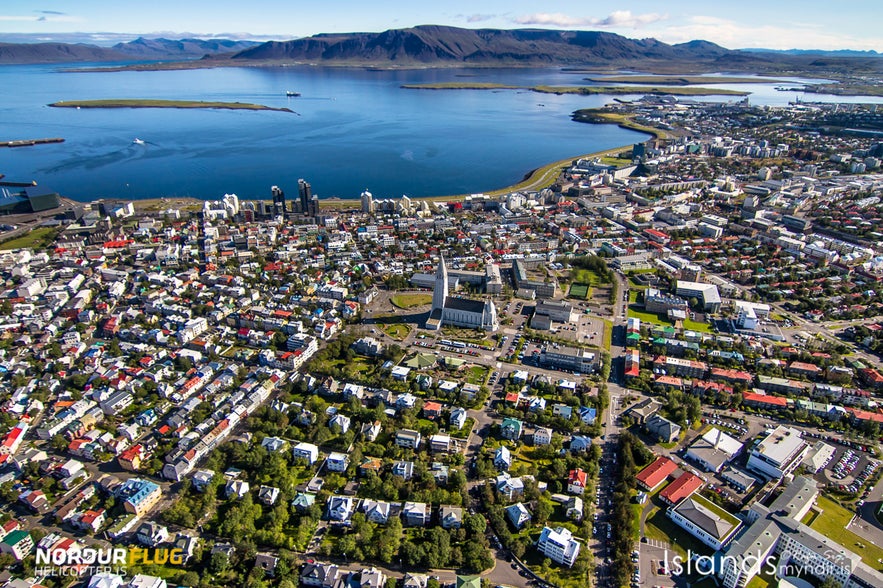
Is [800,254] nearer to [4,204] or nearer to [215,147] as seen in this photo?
[4,204]

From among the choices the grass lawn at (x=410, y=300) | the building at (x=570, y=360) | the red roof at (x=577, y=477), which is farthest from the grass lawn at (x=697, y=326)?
the grass lawn at (x=410, y=300)

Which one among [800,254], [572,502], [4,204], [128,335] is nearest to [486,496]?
[572,502]

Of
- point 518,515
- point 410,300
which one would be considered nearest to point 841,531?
point 518,515

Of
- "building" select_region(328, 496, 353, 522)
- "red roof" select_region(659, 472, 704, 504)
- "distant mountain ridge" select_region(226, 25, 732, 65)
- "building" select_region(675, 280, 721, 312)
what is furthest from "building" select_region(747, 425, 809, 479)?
"distant mountain ridge" select_region(226, 25, 732, 65)

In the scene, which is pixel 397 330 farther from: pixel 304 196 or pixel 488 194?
pixel 488 194

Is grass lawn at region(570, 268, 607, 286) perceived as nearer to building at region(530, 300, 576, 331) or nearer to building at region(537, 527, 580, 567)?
building at region(530, 300, 576, 331)

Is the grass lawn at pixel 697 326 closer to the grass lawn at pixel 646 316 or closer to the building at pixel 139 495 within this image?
the grass lawn at pixel 646 316

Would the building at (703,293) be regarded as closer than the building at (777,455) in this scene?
No
